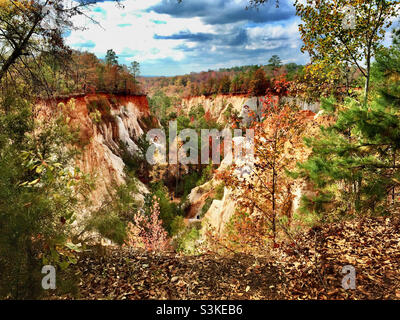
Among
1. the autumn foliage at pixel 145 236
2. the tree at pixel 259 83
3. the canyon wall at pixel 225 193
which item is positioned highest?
the tree at pixel 259 83

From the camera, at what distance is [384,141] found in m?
4.18

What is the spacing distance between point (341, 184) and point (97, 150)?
17976mm

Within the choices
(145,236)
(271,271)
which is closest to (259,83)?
(145,236)

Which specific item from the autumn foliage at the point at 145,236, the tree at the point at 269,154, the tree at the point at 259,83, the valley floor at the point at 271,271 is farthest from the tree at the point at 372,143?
the tree at the point at 259,83

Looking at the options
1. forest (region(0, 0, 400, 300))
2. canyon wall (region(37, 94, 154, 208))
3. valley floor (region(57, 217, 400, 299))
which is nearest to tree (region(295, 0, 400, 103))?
forest (region(0, 0, 400, 300))

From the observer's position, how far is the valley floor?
160 inches

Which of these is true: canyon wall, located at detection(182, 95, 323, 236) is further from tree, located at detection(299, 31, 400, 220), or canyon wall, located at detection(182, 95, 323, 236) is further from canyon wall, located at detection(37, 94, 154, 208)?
canyon wall, located at detection(37, 94, 154, 208)

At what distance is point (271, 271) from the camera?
4.79 m

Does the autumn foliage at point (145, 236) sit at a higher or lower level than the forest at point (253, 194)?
lower

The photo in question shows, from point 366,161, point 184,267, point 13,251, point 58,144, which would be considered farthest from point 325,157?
point 58,144

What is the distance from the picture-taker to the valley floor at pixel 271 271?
4.06 metres

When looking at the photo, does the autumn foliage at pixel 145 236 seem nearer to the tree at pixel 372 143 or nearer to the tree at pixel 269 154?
the tree at pixel 269 154

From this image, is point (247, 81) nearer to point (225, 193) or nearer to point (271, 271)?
point (225, 193)

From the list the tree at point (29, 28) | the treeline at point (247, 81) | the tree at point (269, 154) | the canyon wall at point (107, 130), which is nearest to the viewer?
the tree at point (29, 28)
